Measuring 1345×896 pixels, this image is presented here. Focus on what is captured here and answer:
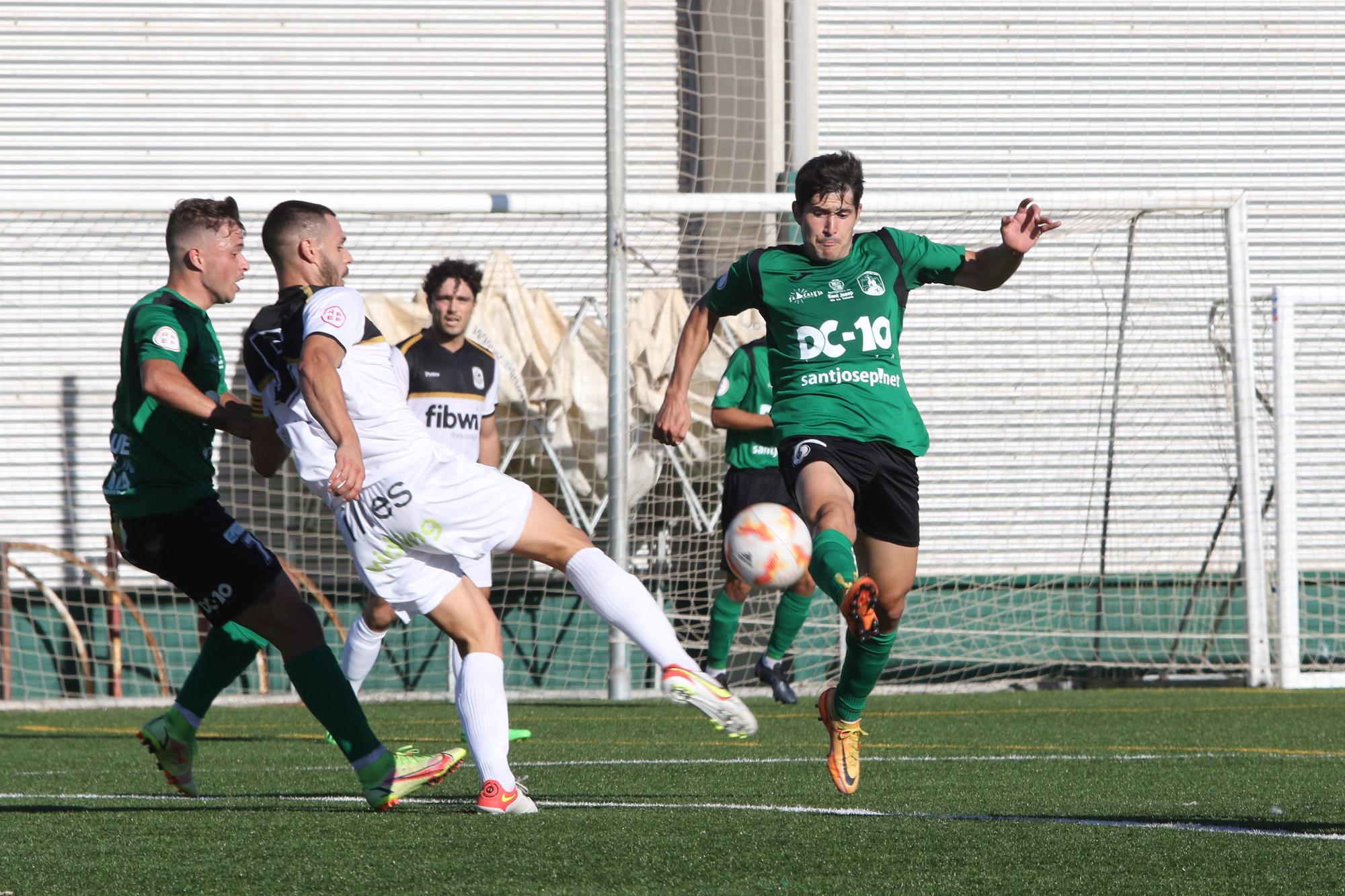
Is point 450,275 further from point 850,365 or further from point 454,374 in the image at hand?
point 850,365

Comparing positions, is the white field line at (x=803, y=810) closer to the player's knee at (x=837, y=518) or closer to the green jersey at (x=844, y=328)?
the player's knee at (x=837, y=518)

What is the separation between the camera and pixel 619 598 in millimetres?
4637

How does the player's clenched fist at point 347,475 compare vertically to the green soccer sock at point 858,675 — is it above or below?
above

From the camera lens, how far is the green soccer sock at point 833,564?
15.0ft

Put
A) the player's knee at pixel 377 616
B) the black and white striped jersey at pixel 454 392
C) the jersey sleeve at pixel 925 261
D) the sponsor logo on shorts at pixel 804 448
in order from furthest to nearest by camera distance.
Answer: the black and white striped jersey at pixel 454 392 < the player's knee at pixel 377 616 < the jersey sleeve at pixel 925 261 < the sponsor logo on shorts at pixel 804 448

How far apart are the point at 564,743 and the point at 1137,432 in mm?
6215

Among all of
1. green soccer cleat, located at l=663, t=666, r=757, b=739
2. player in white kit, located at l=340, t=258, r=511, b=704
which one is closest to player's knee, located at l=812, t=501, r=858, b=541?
green soccer cleat, located at l=663, t=666, r=757, b=739

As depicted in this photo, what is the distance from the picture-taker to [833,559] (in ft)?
15.3

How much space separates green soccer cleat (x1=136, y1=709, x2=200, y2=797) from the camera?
5.01 meters

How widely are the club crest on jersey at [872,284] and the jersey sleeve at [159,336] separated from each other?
222cm

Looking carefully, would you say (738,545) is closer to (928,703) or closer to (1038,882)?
(1038,882)

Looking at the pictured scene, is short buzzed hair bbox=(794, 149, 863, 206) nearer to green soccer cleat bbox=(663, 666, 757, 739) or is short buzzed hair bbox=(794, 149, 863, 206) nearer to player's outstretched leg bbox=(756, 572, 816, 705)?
green soccer cleat bbox=(663, 666, 757, 739)

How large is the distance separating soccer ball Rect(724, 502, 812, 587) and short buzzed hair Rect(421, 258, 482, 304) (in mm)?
2636

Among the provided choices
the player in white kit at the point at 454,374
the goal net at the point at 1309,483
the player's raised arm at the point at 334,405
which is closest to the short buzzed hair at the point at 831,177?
the player's raised arm at the point at 334,405
